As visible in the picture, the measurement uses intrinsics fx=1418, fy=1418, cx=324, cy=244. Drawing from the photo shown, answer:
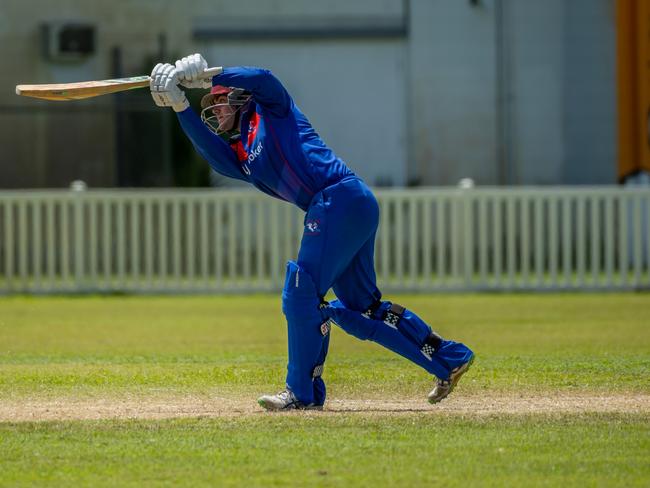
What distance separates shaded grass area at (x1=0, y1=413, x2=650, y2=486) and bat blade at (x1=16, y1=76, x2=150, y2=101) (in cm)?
195

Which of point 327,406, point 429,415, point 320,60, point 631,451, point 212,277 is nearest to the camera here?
point 631,451

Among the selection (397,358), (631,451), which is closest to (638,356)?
(397,358)

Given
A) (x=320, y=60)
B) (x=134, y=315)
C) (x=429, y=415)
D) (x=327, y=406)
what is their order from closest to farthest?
(x=429, y=415), (x=327, y=406), (x=134, y=315), (x=320, y=60)

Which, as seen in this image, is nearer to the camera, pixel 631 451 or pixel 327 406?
pixel 631 451

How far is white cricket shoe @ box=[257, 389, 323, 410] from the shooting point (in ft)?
24.3

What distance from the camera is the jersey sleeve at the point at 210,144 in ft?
24.8

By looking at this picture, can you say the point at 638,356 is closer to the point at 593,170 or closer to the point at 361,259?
the point at 361,259

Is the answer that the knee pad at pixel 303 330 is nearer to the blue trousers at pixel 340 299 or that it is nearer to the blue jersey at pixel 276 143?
the blue trousers at pixel 340 299

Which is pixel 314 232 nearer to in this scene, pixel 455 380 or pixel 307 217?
pixel 307 217

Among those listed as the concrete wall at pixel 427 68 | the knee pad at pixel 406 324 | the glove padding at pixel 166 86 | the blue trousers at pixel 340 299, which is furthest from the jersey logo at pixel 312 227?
the concrete wall at pixel 427 68

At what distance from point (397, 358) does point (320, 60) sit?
13.1 m

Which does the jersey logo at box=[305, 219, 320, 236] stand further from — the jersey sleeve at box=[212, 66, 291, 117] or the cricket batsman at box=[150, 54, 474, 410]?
the jersey sleeve at box=[212, 66, 291, 117]

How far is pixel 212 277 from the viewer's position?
1820 cm

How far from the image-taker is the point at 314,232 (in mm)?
7367
